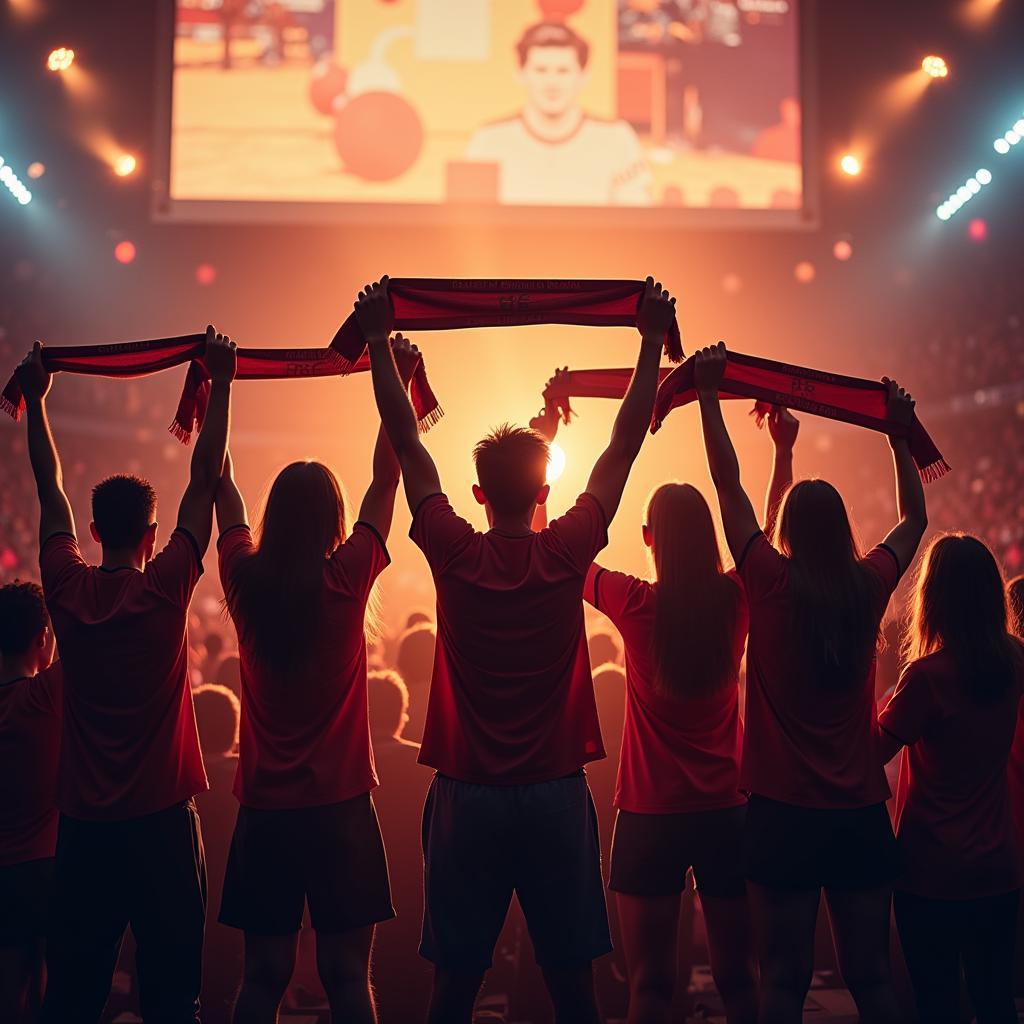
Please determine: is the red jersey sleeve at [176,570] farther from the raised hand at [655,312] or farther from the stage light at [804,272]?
the stage light at [804,272]

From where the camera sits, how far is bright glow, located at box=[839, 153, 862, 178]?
11391 millimetres

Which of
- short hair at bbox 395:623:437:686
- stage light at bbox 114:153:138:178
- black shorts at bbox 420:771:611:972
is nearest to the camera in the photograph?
black shorts at bbox 420:771:611:972

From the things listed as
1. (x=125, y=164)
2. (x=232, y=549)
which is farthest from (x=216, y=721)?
(x=125, y=164)

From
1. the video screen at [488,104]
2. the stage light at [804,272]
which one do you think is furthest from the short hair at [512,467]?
the stage light at [804,272]

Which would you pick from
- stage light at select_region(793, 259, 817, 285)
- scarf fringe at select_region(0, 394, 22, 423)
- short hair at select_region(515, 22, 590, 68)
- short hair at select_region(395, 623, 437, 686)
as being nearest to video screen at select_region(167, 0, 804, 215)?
short hair at select_region(515, 22, 590, 68)

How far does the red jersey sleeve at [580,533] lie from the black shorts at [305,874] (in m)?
0.86

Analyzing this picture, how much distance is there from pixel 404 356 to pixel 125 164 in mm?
10273

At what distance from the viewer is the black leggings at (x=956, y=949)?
8.99ft

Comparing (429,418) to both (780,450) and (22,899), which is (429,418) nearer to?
(780,450)

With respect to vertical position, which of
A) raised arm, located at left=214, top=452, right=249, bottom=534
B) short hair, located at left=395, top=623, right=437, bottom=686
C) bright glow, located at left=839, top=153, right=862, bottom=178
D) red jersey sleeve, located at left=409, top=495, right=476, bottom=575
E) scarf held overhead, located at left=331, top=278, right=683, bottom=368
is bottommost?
short hair, located at left=395, top=623, right=437, bottom=686

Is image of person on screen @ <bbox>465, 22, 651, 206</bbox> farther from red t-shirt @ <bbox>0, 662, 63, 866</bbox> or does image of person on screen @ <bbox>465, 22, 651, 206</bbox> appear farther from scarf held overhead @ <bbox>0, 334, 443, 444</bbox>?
red t-shirt @ <bbox>0, 662, 63, 866</bbox>

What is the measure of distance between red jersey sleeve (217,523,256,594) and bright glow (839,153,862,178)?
10448 millimetres

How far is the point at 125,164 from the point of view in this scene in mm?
11648

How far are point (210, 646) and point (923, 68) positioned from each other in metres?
8.78
